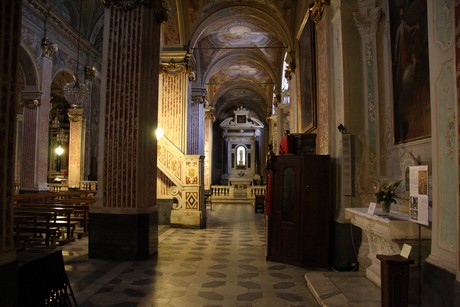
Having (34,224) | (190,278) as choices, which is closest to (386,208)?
(190,278)

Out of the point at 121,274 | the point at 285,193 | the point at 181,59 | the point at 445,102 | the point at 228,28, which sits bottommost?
the point at 121,274

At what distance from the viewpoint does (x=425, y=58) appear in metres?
4.36

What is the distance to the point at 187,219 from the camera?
427 inches

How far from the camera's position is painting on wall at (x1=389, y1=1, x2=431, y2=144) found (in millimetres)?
4398

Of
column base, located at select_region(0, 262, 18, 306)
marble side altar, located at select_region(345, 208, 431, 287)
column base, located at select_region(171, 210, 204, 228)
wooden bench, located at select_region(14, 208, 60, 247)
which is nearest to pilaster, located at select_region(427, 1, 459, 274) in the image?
marble side altar, located at select_region(345, 208, 431, 287)

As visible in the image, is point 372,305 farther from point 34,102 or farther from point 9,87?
point 34,102

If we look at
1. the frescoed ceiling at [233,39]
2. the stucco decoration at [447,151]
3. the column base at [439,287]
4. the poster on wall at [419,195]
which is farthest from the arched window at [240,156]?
the stucco decoration at [447,151]

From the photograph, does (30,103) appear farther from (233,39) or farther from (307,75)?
(307,75)

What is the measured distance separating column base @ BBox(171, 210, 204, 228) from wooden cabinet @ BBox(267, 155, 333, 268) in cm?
444

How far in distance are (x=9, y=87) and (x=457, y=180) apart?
3.63 meters

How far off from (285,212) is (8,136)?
4.84 meters

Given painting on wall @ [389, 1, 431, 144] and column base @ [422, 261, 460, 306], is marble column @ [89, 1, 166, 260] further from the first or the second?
column base @ [422, 261, 460, 306]

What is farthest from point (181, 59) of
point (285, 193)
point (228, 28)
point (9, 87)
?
point (9, 87)

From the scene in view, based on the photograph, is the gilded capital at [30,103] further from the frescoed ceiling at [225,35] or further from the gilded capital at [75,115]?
the gilded capital at [75,115]
